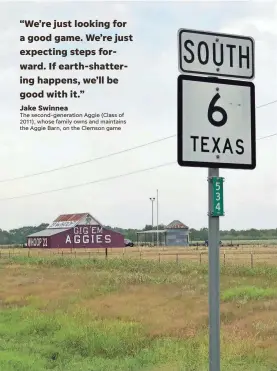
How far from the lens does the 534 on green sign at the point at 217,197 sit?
2594mm

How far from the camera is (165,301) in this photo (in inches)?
752

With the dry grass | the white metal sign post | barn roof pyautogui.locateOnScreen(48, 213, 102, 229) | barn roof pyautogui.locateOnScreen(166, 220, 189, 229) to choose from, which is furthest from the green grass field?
barn roof pyautogui.locateOnScreen(166, 220, 189, 229)

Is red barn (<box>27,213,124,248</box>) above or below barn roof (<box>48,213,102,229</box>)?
below

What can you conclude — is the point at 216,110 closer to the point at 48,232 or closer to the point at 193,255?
the point at 193,255

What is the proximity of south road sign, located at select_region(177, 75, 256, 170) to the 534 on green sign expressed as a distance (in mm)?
77

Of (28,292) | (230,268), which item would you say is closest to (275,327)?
(28,292)

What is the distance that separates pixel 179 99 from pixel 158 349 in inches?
356

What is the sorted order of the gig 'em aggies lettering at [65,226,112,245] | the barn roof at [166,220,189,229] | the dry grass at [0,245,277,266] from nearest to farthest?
1. the dry grass at [0,245,277,266]
2. the gig 'em aggies lettering at [65,226,112,245]
3. the barn roof at [166,220,189,229]

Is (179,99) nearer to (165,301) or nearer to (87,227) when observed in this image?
(165,301)

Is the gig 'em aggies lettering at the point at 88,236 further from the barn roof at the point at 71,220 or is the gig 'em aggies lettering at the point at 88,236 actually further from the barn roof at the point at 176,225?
the barn roof at the point at 176,225

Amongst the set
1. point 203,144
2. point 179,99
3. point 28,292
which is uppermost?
point 179,99

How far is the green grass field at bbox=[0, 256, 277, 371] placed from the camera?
387 inches

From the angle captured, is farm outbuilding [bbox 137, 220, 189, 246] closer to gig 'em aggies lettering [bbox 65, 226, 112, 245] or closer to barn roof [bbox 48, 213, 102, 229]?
gig 'em aggies lettering [bbox 65, 226, 112, 245]

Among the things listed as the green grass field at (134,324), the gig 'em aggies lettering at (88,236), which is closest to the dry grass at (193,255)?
the green grass field at (134,324)
